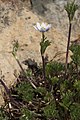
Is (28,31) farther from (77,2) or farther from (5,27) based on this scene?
(77,2)

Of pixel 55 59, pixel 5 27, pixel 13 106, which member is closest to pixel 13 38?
pixel 5 27

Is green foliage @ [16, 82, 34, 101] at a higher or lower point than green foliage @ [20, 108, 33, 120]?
higher

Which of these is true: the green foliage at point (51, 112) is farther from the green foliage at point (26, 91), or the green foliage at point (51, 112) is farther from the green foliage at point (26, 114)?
the green foliage at point (26, 91)

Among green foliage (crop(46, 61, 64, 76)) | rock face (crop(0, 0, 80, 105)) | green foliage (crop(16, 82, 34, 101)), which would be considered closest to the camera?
green foliage (crop(16, 82, 34, 101))

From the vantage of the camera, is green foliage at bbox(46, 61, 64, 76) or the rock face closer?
green foliage at bbox(46, 61, 64, 76)

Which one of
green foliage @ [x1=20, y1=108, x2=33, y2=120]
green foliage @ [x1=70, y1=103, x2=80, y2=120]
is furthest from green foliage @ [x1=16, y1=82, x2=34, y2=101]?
green foliage @ [x1=70, y1=103, x2=80, y2=120]

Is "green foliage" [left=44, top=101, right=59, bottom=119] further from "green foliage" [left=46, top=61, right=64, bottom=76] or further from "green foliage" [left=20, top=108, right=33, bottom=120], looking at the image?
"green foliage" [left=46, top=61, right=64, bottom=76]

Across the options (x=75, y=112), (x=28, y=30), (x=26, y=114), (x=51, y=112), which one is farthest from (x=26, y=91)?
(x=28, y=30)

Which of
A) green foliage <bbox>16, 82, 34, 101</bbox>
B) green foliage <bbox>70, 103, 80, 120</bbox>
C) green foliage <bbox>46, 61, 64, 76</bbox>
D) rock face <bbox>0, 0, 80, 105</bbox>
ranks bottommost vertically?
green foliage <bbox>70, 103, 80, 120</bbox>
